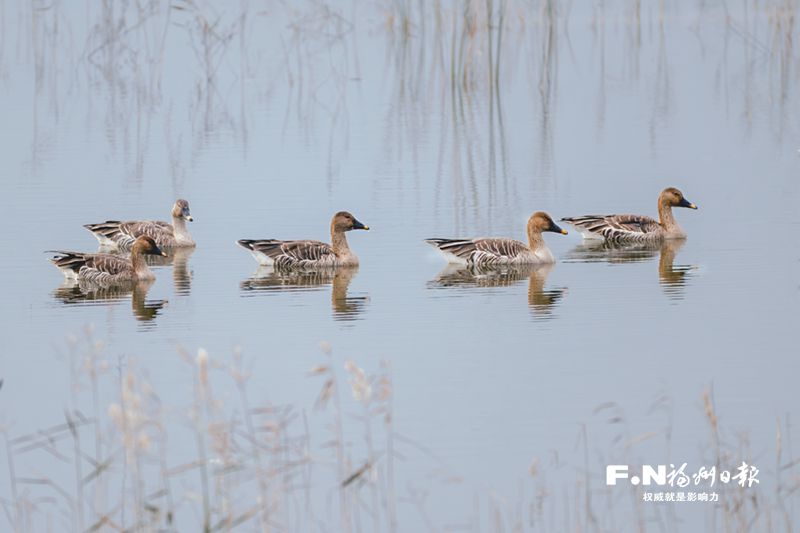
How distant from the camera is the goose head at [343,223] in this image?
16.1 m

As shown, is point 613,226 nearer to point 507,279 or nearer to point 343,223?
point 507,279

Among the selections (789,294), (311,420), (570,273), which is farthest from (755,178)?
(311,420)

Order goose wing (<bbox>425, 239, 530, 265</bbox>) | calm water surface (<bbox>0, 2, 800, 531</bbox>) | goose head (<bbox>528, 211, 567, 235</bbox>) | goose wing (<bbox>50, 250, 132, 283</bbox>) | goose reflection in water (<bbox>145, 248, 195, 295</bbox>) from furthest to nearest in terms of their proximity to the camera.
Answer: goose head (<bbox>528, 211, 567, 235</bbox>)
goose wing (<bbox>425, 239, 530, 265</bbox>)
goose wing (<bbox>50, 250, 132, 283</bbox>)
goose reflection in water (<bbox>145, 248, 195, 295</bbox>)
calm water surface (<bbox>0, 2, 800, 531</bbox>)

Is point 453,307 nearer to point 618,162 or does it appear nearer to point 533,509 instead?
point 533,509

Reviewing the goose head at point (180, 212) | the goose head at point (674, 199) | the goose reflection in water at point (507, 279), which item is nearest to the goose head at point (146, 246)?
the goose head at point (180, 212)

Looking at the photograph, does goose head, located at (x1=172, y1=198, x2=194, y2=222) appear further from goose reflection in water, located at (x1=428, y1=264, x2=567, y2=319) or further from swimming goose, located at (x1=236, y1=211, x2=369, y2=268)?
goose reflection in water, located at (x1=428, y1=264, x2=567, y2=319)

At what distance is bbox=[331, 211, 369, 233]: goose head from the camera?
632 inches

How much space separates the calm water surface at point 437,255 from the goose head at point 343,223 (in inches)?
14.9

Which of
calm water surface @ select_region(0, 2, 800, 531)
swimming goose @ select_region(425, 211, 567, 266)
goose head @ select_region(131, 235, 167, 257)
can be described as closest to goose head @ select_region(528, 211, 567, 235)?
swimming goose @ select_region(425, 211, 567, 266)

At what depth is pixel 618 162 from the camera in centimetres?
2217

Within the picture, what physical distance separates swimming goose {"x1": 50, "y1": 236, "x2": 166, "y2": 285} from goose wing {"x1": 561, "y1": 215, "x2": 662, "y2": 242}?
15.2 ft

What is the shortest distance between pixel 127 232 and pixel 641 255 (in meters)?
5.43

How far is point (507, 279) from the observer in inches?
597

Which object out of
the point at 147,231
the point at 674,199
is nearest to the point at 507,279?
the point at 674,199
